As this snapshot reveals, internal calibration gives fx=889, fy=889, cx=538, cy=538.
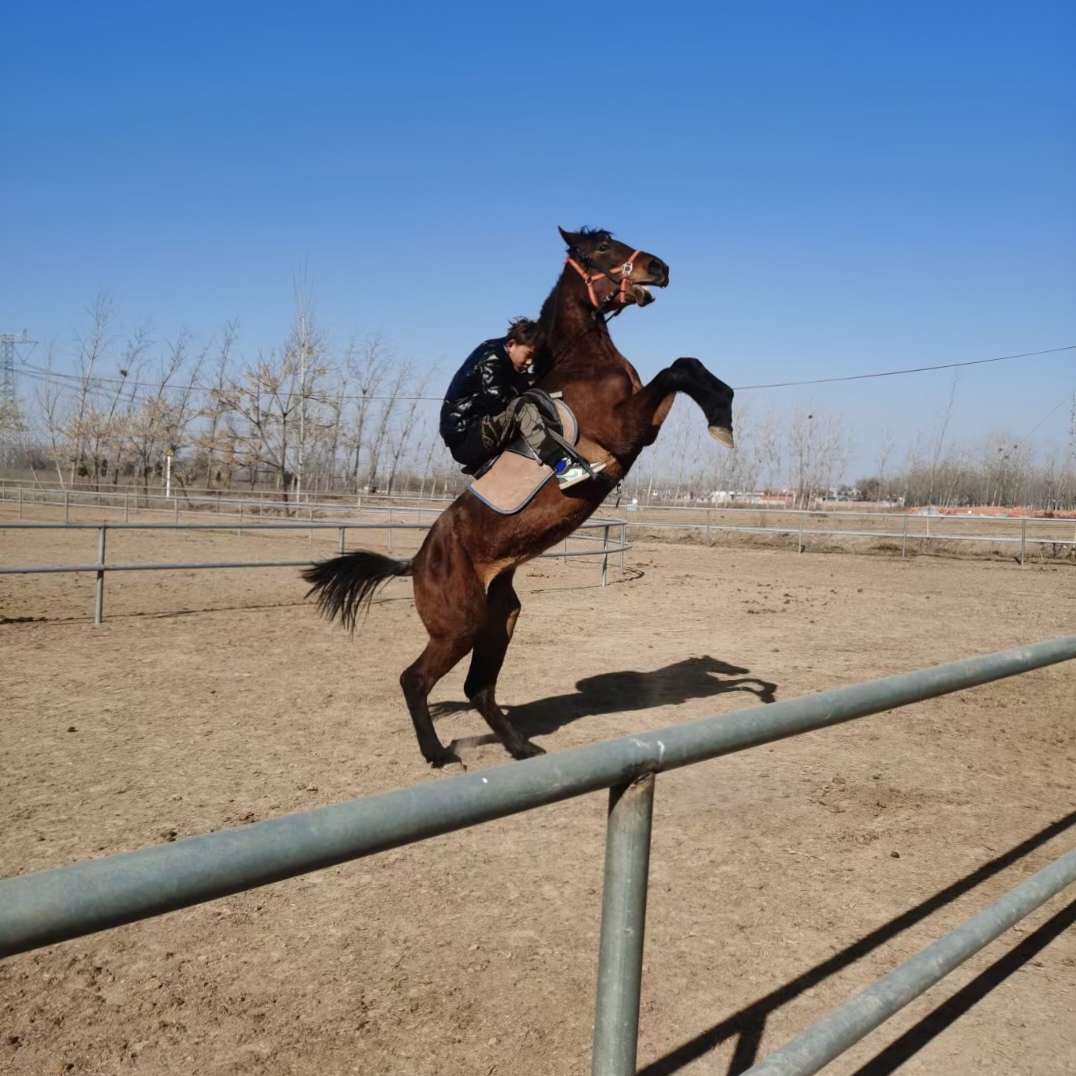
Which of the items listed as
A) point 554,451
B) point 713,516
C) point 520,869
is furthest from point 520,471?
point 713,516

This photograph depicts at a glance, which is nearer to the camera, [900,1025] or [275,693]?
[900,1025]

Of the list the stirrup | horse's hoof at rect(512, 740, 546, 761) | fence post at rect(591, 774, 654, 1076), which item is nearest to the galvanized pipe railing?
fence post at rect(591, 774, 654, 1076)

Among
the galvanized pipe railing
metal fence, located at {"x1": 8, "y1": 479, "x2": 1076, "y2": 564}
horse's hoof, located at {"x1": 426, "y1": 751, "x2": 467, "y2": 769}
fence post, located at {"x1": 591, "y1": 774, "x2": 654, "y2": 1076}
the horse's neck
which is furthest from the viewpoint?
metal fence, located at {"x1": 8, "y1": 479, "x2": 1076, "y2": 564}

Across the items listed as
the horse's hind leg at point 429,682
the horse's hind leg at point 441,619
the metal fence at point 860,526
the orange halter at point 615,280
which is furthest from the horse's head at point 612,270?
the metal fence at point 860,526

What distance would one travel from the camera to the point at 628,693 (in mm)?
6270

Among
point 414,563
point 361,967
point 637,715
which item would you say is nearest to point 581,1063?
point 361,967

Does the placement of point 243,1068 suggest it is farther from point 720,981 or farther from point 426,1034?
point 720,981

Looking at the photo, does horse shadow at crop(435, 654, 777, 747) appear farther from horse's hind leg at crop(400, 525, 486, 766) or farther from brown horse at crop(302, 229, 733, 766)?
brown horse at crop(302, 229, 733, 766)

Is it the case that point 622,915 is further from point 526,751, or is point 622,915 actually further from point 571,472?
point 526,751

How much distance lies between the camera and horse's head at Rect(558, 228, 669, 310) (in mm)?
4211

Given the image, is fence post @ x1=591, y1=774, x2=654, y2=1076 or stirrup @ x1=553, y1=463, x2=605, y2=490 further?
stirrup @ x1=553, y1=463, x2=605, y2=490

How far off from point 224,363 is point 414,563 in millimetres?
41368

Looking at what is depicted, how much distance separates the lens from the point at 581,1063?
7.08 ft

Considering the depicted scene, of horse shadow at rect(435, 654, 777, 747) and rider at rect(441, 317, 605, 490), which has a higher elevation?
rider at rect(441, 317, 605, 490)
